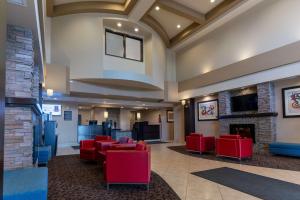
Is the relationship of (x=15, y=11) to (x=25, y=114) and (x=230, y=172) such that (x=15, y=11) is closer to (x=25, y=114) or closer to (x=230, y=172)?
(x=25, y=114)

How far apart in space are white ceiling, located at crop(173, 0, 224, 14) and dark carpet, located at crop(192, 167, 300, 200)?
708 cm

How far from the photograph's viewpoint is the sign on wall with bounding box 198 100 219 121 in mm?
10711

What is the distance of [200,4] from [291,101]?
5405mm

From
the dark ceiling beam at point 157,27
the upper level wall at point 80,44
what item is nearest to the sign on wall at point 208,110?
the dark ceiling beam at point 157,27

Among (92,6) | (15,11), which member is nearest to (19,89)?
(15,11)

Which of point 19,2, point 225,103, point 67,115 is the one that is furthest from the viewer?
point 67,115

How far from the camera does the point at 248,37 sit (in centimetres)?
880

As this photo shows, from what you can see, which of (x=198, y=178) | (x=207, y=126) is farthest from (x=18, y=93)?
(x=207, y=126)

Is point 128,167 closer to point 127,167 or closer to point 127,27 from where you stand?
point 127,167

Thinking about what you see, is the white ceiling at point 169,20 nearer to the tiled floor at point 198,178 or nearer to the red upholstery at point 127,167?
the tiled floor at point 198,178

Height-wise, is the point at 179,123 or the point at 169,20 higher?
the point at 169,20

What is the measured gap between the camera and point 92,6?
910 centimetres

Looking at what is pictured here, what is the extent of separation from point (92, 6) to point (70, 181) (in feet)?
24.6

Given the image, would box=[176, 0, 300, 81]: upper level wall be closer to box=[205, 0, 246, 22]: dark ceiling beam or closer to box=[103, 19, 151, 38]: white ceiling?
Result: box=[205, 0, 246, 22]: dark ceiling beam
